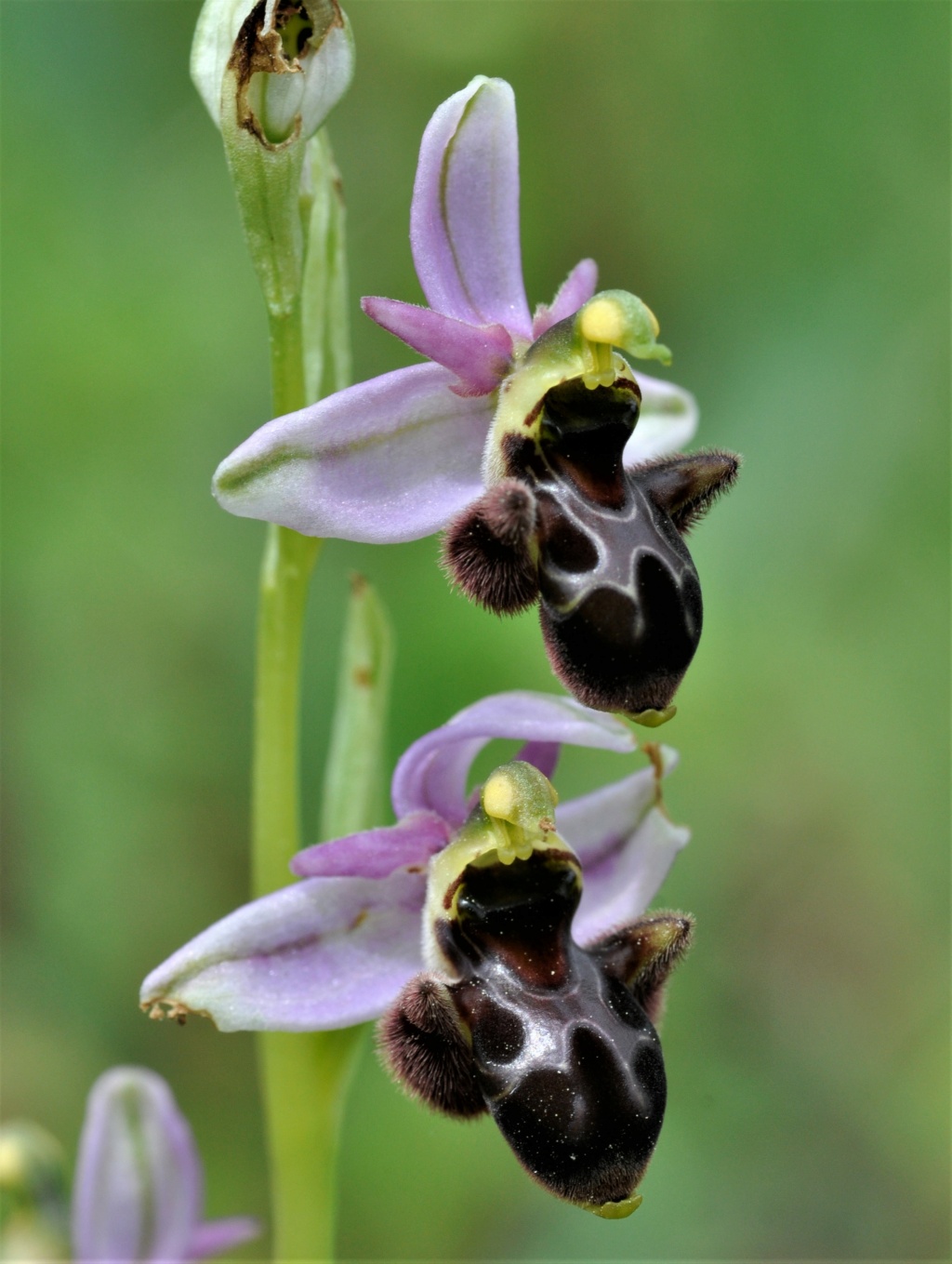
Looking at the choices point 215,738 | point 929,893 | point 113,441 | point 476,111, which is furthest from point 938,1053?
point 476,111

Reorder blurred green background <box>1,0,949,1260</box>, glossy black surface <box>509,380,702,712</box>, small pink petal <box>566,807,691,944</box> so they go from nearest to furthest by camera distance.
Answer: glossy black surface <box>509,380,702,712</box>
small pink petal <box>566,807,691,944</box>
blurred green background <box>1,0,949,1260</box>

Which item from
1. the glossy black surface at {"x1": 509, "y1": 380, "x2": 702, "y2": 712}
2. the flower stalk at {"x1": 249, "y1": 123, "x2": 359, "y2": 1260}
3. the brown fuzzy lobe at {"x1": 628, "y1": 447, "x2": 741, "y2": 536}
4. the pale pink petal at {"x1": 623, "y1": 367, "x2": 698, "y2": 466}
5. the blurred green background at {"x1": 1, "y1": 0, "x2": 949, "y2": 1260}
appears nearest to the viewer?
the glossy black surface at {"x1": 509, "y1": 380, "x2": 702, "y2": 712}

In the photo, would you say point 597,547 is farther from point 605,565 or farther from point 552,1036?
point 552,1036

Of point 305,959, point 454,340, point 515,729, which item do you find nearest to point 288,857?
point 305,959

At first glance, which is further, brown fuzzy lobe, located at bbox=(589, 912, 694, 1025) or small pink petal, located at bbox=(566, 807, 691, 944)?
small pink petal, located at bbox=(566, 807, 691, 944)

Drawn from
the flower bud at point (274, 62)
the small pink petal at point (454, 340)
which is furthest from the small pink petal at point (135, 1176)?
the flower bud at point (274, 62)

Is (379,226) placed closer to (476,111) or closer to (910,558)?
(910,558)

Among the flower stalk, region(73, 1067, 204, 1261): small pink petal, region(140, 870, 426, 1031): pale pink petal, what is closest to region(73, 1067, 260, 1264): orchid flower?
region(73, 1067, 204, 1261): small pink petal

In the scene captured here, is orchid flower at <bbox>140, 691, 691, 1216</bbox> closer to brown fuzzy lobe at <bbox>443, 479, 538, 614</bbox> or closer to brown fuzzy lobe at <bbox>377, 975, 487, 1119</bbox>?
brown fuzzy lobe at <bbox>377, 975, 487, 1119</bbox>

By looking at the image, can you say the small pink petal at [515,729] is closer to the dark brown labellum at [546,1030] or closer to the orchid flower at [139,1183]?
the dark brown labellum at [546,1030]
